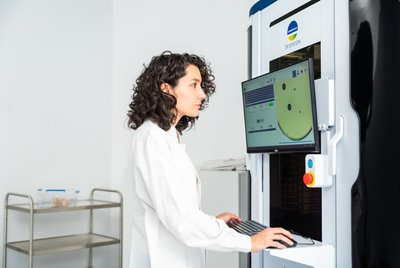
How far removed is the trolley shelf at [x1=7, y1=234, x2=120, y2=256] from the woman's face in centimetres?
167

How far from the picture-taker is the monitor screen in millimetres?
1545

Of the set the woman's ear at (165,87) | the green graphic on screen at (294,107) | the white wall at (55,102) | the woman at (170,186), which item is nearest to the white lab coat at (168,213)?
the woman at (170,186)

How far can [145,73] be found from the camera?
1.83 meters

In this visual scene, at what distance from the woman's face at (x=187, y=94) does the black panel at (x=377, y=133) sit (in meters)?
0.60

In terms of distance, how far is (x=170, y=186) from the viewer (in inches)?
62.2

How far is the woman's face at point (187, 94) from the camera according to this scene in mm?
1788

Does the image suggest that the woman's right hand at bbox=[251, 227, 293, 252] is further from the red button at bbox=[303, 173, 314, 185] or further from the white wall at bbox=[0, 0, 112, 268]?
the white wall at bbox=[0, 0, 112, 268]

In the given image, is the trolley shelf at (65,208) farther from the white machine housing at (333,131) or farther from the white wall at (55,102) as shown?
the white machine housing at (333,131)

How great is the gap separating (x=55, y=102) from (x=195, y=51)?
1.10m

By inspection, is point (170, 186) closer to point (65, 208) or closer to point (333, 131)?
point (333, 131)

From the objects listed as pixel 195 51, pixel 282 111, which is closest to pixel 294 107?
pixel 282 111

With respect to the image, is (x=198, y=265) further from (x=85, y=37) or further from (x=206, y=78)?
(x=85, y=37)

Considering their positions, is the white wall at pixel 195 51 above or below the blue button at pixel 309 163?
above

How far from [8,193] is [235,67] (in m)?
1.70
